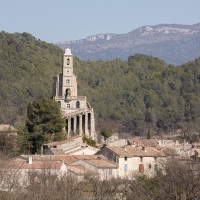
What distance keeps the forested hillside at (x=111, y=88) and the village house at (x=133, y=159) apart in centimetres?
4641

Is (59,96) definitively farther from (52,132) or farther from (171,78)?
(171,78)

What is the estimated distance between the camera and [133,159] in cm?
5219

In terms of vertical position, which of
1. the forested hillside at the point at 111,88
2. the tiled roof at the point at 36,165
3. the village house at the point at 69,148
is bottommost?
the forested hillside at the point at 111,88

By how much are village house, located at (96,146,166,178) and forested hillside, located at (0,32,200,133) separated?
A: 1827 inches

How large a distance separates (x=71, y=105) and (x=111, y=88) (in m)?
60.3

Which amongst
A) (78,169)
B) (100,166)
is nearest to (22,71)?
(100,166)

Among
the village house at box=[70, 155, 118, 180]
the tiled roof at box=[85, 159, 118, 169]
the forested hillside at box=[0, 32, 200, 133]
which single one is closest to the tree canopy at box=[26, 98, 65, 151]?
the tiled roof at box=[85, 159, 118, 169]

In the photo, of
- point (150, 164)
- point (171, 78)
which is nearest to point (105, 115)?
point (171, 78)

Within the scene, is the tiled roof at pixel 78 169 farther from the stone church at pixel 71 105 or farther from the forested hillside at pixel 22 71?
the forested hillside at pixel 22 71

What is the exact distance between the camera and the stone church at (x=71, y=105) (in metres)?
73.7

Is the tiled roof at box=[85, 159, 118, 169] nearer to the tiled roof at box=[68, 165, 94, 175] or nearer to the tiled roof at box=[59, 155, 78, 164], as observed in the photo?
the tiled roof at box=[68, 165, 94, 175]

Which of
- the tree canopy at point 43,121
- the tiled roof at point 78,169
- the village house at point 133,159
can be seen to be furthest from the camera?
the tree canopy at point 43,121

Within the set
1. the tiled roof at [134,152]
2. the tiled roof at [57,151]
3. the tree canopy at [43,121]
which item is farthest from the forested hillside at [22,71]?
the tiled roof at [134,152]

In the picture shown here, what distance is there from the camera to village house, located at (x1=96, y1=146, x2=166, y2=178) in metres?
51.1
